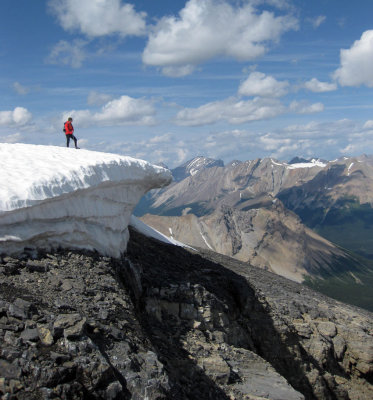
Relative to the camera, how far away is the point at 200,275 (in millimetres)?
27016

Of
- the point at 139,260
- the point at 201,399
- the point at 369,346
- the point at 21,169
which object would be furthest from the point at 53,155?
the point at 369,346

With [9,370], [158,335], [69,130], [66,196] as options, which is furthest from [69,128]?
[9,370]

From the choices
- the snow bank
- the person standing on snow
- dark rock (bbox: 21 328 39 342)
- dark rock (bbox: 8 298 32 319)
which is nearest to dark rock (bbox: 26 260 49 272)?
the snow bank

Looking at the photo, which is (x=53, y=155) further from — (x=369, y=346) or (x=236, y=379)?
(x=369, y=346)

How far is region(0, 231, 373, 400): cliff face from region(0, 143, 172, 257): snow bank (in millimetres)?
921

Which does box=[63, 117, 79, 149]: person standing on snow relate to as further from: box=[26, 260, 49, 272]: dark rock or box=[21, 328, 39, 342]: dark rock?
box=[21, 328, 39, 342]: dark rock

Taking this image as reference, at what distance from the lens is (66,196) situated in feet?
56.6

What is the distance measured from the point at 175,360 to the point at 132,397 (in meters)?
5.31

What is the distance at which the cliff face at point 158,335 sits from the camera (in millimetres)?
9945

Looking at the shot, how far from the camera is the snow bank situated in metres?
15.2

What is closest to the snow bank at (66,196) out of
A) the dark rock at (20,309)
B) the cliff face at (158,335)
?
the cliff face at (158,335)

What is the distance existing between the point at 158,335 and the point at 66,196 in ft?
23.2

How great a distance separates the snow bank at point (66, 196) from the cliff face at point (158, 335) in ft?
3.02

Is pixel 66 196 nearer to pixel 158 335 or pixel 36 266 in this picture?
pixel 36 266
